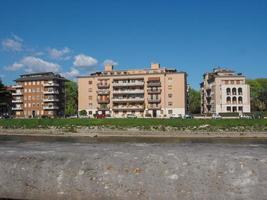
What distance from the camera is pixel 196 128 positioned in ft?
235

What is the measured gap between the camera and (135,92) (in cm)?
12475

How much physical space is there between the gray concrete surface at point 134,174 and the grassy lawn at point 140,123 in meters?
66.5

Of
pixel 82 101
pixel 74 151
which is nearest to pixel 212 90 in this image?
pixel 82 101

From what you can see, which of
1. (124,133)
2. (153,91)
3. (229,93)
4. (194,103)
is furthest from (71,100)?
(124,133)

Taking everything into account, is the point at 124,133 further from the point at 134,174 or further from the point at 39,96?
the point at 39,96

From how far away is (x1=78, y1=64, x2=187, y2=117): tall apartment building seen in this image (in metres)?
122

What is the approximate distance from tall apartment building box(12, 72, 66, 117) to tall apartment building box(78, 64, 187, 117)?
12444mm

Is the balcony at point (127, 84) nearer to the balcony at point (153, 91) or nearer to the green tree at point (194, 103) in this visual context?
the balcony at point (153, 91)

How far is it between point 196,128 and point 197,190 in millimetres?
66458

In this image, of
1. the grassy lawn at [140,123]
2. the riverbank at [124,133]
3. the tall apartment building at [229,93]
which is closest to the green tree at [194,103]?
the tall apartment building at [229,93]

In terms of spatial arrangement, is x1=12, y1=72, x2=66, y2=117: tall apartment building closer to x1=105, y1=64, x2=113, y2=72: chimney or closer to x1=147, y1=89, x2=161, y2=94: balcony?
x1=105, y1=64, x2=113, y2=72: chimney

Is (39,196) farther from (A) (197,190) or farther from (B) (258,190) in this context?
(B) (258,190)

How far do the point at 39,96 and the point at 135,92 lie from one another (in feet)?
120

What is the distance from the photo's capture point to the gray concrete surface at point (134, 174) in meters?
6.18
